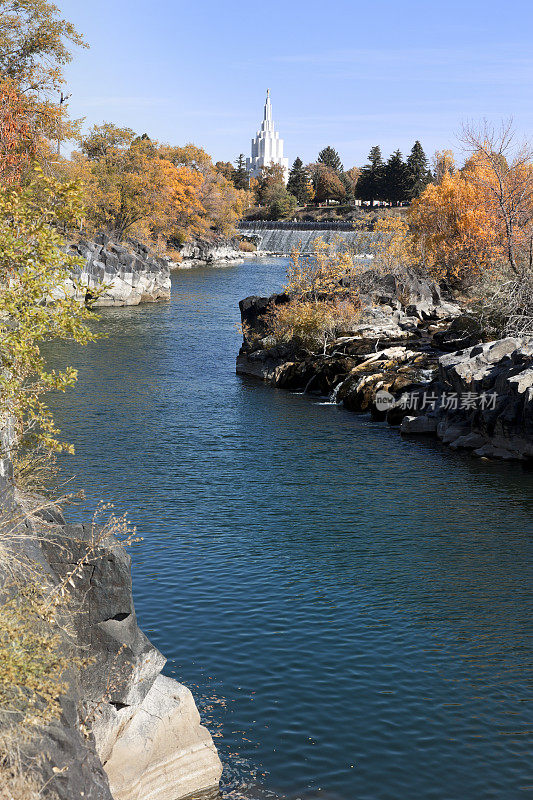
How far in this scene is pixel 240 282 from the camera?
104 m

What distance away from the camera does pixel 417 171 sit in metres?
160

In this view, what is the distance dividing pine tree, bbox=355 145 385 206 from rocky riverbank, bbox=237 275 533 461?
114862mm

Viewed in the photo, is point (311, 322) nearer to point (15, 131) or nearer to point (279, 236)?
point (15, 131)

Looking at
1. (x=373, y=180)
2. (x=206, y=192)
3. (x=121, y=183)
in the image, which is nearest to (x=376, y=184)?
(x=373, y=180)

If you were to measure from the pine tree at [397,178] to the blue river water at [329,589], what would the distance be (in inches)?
5230

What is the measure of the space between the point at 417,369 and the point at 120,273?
4642 centimetres

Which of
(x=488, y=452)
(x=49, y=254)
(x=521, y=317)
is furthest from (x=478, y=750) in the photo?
(x=521, y=317)

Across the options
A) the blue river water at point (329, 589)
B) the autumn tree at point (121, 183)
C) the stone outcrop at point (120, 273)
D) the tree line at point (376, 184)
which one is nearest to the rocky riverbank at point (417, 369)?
the blue river water at point (329, 589)

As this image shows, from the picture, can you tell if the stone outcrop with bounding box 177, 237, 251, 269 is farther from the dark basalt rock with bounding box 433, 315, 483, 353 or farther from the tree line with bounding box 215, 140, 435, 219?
the dark basalt rock with bounding box 433, 315, 483, 353

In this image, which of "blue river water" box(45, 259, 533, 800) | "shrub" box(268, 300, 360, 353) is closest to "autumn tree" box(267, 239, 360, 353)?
"shrub" box(268, 300, 360, 353)

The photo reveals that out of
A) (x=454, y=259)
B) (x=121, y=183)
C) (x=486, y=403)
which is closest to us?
(x=486, y=403)

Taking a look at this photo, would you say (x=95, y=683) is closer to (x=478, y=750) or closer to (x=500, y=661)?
(x=478, y=750)

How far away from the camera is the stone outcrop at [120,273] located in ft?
Result: 253

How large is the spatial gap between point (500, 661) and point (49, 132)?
44055 mm
